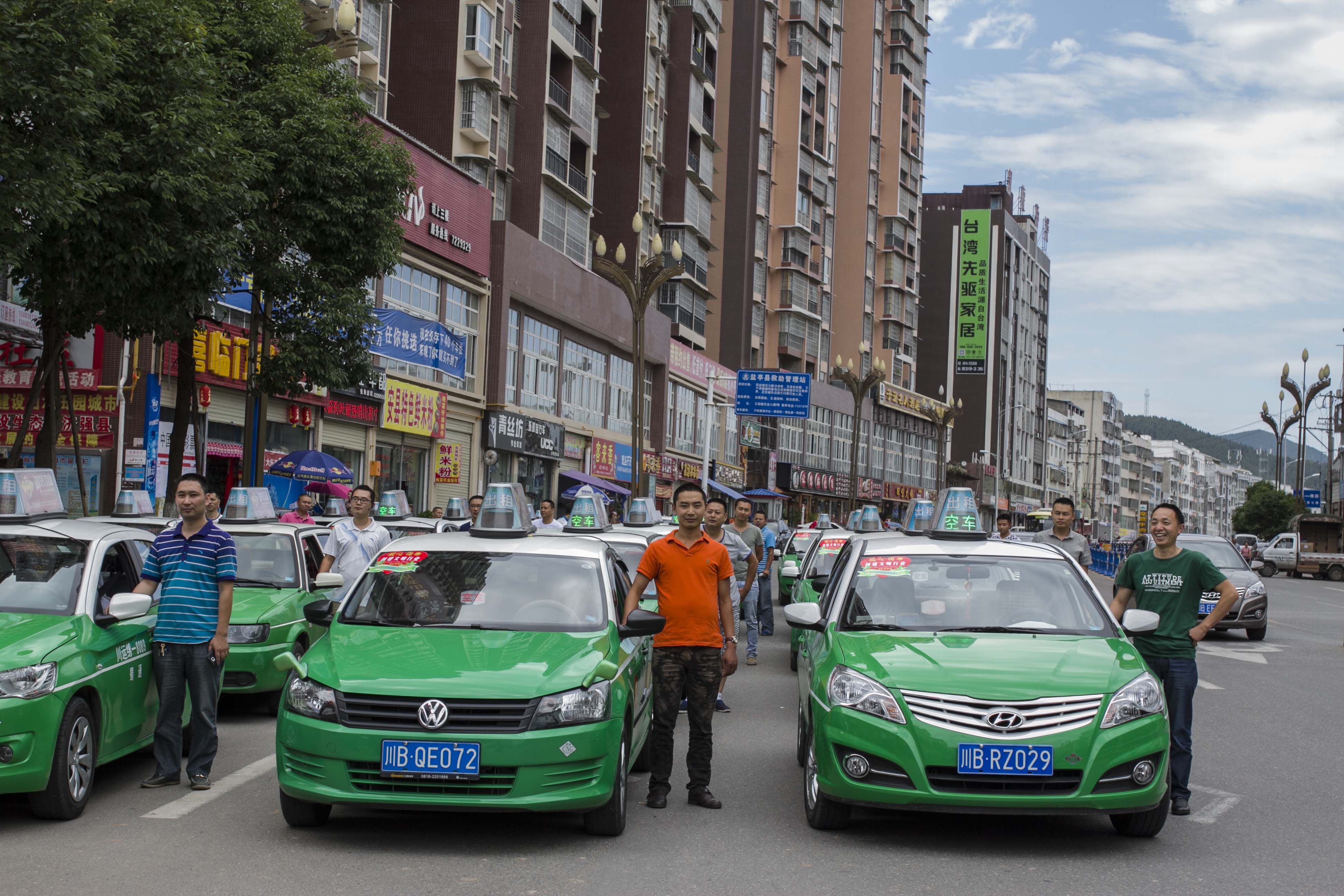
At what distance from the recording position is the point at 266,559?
39.2ft

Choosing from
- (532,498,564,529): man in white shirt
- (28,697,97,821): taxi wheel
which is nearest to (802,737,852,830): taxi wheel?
(28,697,97,821): taxi wheel

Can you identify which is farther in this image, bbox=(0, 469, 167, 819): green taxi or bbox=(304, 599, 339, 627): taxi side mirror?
bbox=(304, 599, 339, 627): taxi side mirror

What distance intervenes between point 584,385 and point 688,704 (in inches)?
1534

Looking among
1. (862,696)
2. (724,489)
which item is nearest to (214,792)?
(862,696)

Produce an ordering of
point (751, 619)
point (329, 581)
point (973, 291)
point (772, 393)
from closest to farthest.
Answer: point (329, 581)
point (751, 619)
point (772, 393)
point (973, 291)

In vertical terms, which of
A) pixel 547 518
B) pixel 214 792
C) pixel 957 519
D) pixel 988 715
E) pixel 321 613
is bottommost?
pixel 214 792

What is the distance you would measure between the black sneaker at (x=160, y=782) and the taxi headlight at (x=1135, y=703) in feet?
16.4

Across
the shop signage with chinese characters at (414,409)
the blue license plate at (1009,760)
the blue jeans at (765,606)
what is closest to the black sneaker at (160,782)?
the blue license plate at (1009,760)

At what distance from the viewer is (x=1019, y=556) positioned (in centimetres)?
822

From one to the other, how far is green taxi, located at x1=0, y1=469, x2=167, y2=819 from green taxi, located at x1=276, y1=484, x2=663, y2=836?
3.49ft

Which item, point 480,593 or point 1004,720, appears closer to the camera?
→ point 1004,720

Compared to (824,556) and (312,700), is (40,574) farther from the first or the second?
(824,556)

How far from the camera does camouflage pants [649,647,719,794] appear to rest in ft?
25.1

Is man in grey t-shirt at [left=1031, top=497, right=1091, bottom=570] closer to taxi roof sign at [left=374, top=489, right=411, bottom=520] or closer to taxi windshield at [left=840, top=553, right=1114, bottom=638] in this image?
taxi windshield at [left=840, top=553, right=1114, bottom=638]
